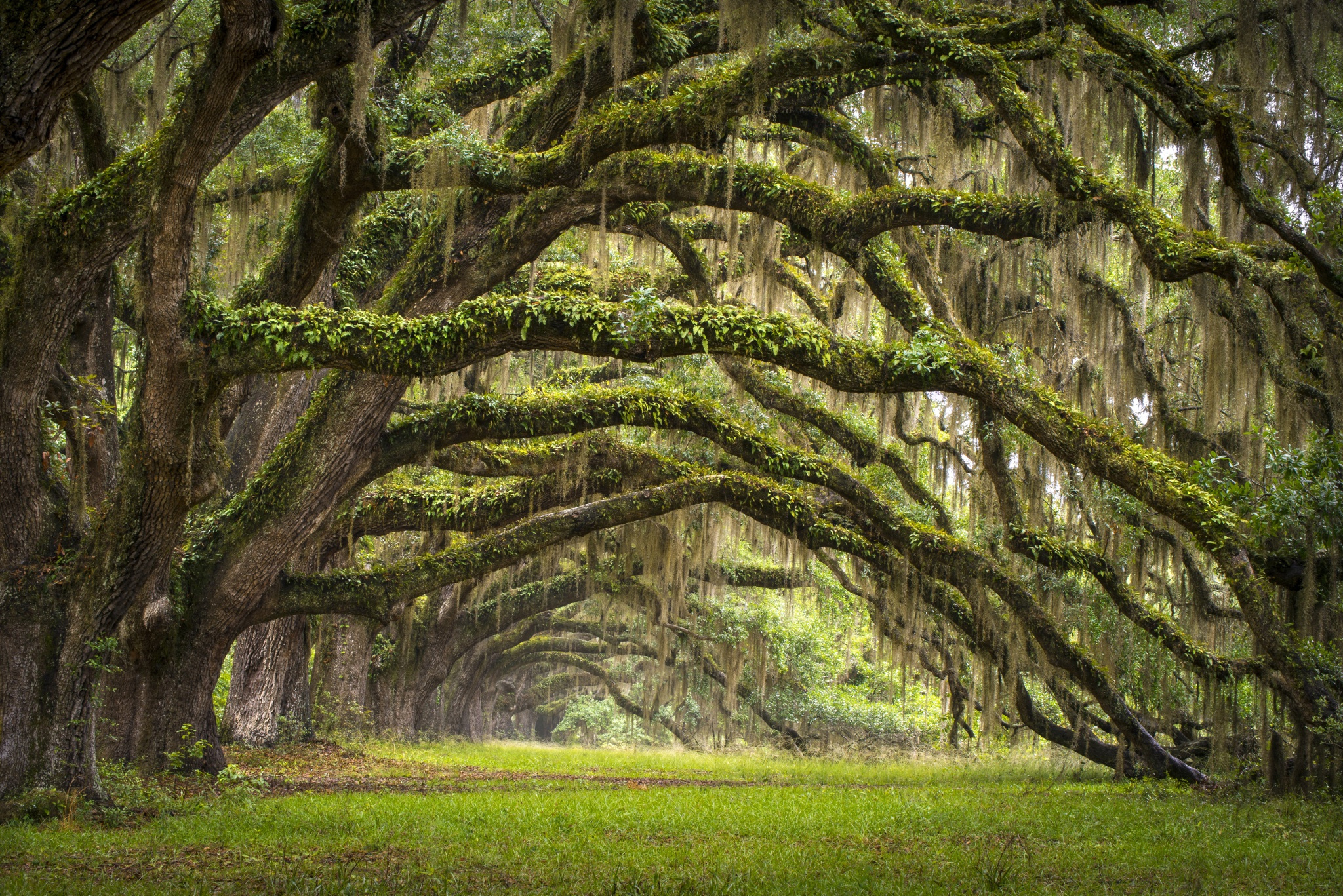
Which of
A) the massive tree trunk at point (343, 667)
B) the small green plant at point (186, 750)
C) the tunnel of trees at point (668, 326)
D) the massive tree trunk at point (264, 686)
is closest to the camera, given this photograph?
the tunnel of trees at point (668, 326)

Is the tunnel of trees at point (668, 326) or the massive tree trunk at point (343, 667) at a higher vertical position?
the tunnel of trees at point (668, 326)

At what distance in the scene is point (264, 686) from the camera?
45.3ft

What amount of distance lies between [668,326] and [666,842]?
3.57 m

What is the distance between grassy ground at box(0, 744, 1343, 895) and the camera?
5.07 meters

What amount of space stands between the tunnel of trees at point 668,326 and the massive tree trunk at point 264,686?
0.24ft

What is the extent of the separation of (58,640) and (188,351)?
2.30 metres

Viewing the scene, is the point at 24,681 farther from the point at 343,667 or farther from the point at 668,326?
the point at 343,667

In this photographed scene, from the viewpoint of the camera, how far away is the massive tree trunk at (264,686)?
13.5 metres

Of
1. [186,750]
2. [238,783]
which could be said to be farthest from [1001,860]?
[186,750]

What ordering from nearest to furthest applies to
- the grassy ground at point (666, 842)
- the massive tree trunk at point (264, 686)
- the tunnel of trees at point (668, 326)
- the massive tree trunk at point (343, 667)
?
the grassy ground at point (666, 842) → the tunnel of trees at point (668, 326) → the massive tree trunk at point (264, 686) → the massive tree trunk at point (343, 667)

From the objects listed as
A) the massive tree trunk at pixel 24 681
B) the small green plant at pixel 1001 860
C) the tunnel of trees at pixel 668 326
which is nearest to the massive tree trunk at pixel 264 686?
the tunnel of trees at pixel 668 326

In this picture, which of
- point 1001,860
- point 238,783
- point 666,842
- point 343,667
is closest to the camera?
point 1001,860

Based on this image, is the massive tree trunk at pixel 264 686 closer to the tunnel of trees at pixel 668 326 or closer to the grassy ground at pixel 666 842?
the tunnel of trees at pixel 668 326

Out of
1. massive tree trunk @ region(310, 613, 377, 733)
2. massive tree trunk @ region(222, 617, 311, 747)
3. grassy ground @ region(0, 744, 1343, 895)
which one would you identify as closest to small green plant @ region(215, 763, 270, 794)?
grassy ground @ region(0, 744, 1343, 895)
